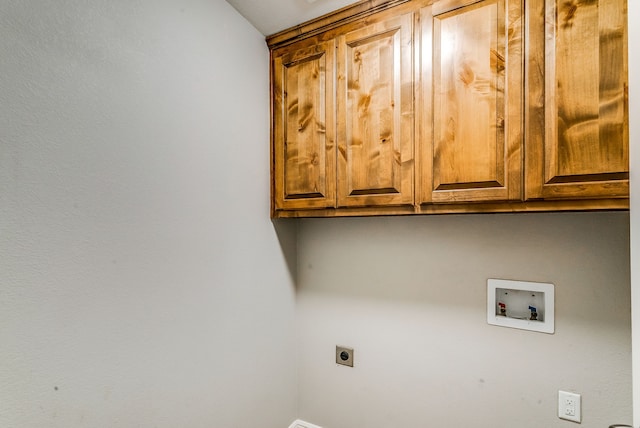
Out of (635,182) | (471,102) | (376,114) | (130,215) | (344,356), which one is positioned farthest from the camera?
(344,356)

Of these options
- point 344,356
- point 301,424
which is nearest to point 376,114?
point 344,356

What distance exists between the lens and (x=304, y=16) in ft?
4.66

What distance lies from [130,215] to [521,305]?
5.01ft

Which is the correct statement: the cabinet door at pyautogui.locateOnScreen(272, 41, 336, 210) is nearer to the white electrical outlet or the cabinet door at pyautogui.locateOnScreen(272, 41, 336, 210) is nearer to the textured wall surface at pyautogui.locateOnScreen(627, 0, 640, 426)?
the textured wall surface at pyautogui.locateOnScreen(627, 0, 640, 426)

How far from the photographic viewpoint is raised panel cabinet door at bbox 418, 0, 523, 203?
1.08 m

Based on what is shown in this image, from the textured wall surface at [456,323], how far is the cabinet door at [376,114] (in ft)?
1.10

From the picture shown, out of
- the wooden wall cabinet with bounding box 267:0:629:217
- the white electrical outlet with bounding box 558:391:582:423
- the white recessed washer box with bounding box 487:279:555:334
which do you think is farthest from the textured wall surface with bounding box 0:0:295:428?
the white electrical outlet with bounding box 558:391:582:423

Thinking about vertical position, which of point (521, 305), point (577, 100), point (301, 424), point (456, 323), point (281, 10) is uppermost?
point (281, 10)

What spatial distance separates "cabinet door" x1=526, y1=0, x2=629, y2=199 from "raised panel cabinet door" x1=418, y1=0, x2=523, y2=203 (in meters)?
0.05

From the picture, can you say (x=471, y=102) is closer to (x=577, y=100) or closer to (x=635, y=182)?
(x=577, y=100)

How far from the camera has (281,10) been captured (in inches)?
54.3

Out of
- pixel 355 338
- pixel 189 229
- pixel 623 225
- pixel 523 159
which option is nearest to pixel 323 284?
pixel 355 338

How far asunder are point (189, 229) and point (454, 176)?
3.28 feet

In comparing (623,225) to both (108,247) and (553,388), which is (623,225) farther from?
(108,247)
